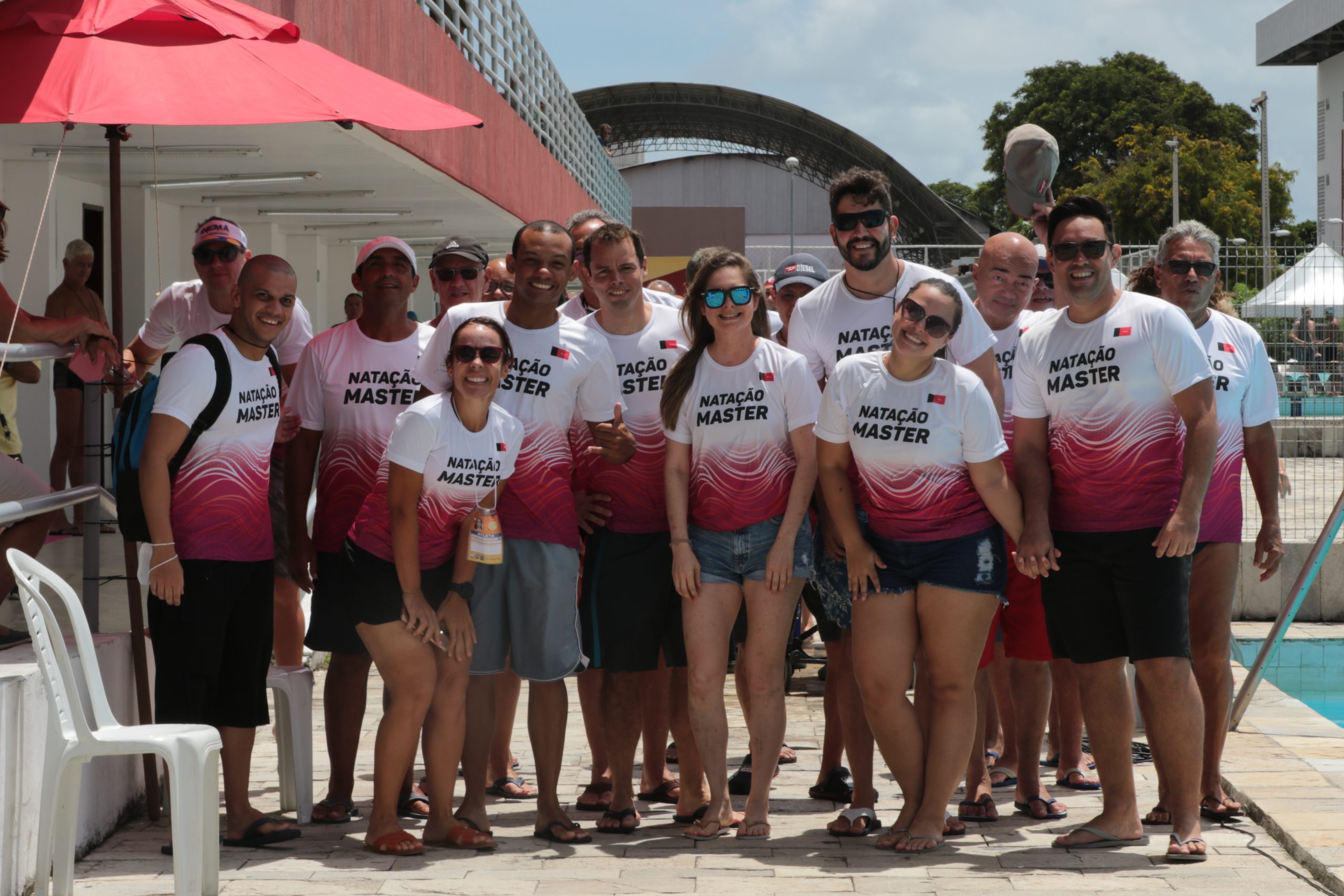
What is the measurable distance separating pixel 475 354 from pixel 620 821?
1.77m

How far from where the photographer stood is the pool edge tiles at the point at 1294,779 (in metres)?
4.68

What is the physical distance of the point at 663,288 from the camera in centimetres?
738

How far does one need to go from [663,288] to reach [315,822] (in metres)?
3.26

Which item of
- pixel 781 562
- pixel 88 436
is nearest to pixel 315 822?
pixel 88 436

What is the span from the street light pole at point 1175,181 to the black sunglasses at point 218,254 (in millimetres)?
43706

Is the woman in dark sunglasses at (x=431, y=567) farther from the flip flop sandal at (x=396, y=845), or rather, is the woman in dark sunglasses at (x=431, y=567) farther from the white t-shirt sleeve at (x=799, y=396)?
the white t-shirt sleeve at (x=799, y=396)

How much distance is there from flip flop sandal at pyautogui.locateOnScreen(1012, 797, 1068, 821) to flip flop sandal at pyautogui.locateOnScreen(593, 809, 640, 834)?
1.50 metres

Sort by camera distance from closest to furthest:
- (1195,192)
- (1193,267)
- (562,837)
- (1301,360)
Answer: (562,837), (1193,267), (1301,360), (1195,192)

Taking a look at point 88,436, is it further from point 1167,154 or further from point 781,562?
point 1167,154

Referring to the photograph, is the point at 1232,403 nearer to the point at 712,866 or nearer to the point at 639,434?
the point at 639,434

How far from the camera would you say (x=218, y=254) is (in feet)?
18.5

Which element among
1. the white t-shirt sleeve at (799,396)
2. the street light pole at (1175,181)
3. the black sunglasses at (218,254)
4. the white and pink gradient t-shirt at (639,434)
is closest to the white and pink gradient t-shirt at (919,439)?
the white t-shirt sleeve at (799,396)

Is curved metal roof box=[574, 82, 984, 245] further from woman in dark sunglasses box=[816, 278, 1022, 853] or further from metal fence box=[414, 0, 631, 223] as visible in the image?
woman in dark sunglasses box=[816, 278, 1022, 853]

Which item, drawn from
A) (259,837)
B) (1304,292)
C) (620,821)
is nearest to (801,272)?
(620,821)
